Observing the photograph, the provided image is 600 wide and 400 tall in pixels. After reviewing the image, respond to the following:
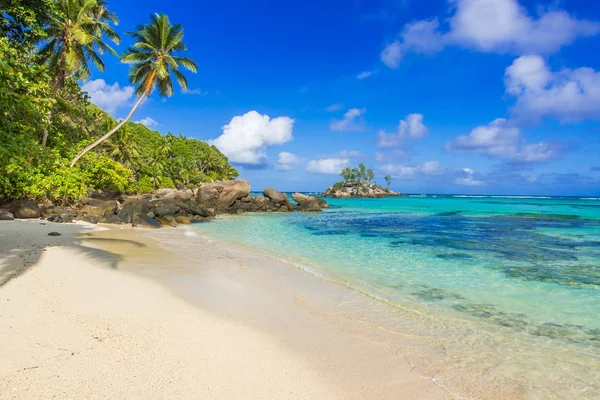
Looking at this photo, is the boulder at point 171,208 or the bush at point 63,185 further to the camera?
the boulder at point 171,208

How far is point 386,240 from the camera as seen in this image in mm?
17906

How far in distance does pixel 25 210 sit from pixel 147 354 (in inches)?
758

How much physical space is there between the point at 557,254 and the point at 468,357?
12.6 metres

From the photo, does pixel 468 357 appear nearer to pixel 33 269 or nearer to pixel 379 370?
pixel 379 370

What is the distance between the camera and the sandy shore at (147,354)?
3262 mm

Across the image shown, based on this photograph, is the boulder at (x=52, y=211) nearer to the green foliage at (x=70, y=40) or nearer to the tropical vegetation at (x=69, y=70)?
the tropical vegetation at (x=69, y=70)

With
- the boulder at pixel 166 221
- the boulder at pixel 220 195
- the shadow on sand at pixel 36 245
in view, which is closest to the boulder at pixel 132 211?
the boulder at pixel 166 221

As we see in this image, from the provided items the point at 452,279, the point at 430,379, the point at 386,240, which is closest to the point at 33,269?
the point at 430,379

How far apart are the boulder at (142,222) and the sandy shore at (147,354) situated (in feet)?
45.1

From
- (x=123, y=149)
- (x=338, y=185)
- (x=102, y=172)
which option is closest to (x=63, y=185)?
(x=102, y=172)

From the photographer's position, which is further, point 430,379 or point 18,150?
point 18,150

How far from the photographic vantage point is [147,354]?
12.8ft

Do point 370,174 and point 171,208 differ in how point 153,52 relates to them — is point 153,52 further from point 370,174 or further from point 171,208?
point 370,174

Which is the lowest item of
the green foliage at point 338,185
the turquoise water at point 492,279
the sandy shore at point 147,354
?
the turquoise water at point 492,279
